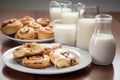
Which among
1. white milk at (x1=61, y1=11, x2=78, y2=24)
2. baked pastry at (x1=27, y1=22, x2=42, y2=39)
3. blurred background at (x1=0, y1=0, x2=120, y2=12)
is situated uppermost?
white milk at (x1=61, y1=11, x2=78, y2=24)

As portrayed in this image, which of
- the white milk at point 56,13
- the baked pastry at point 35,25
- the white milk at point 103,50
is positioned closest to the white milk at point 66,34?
the baked pastry at point 35,25

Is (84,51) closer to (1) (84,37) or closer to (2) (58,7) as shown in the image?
(1) (84,37)

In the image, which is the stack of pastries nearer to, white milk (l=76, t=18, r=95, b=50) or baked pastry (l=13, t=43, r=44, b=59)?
baked pastry (l=13, t=43, r=44, b=59)

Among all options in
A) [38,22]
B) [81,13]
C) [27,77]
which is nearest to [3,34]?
[38,22]

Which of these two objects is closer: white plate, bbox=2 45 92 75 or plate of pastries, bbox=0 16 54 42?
white plate, bbox=2 45 92 75

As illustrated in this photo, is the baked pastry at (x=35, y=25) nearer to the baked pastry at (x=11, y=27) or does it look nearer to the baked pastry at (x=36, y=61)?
the baked pastry at (x=11, y=27)

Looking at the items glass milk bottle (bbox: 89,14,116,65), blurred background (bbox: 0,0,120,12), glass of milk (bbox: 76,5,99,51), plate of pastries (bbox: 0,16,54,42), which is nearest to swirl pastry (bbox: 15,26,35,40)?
plate of pastries (bbox: 0,16,54,42)

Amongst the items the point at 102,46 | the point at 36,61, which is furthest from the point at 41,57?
the point at 102,46
